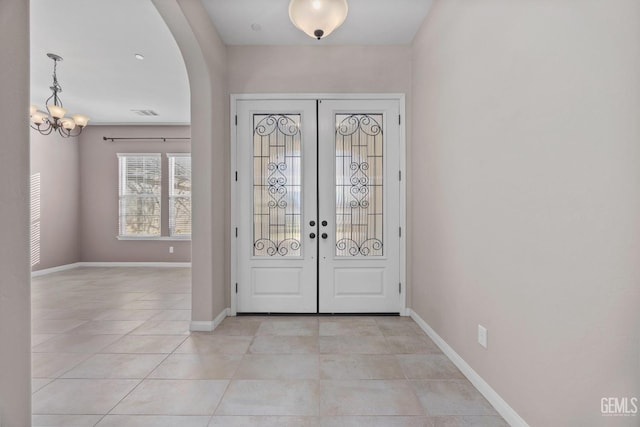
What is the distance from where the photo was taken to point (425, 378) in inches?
87.2

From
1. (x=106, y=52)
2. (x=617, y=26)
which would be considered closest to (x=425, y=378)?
(x=617, y=26)

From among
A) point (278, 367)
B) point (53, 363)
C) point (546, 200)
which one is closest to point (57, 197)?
point (53, 363)

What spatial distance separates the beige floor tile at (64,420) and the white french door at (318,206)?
181cm

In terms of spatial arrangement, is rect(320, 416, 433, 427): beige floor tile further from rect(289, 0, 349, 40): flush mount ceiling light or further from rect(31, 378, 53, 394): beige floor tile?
rect(289, 0, 349, 40): flush mount ceiling light

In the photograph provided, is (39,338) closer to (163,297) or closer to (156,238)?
(163,297)

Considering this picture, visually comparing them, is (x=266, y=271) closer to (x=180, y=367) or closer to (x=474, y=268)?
(x=180, y=367)

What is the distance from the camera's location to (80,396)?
2021 mm

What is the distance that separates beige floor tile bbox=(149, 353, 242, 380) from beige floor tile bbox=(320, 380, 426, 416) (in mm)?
748

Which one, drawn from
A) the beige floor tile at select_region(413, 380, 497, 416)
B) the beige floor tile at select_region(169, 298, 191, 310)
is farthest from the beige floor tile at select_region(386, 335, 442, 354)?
the beige floor tile at select_region(169, 298, 191, 310)

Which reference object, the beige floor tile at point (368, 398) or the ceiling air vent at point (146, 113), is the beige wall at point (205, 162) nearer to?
the beige floor tile at point (368, 398)

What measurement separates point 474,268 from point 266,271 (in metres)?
2.21

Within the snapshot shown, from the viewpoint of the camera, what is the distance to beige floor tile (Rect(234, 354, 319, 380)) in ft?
7.38

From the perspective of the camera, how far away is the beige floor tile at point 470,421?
1733 millimetres
